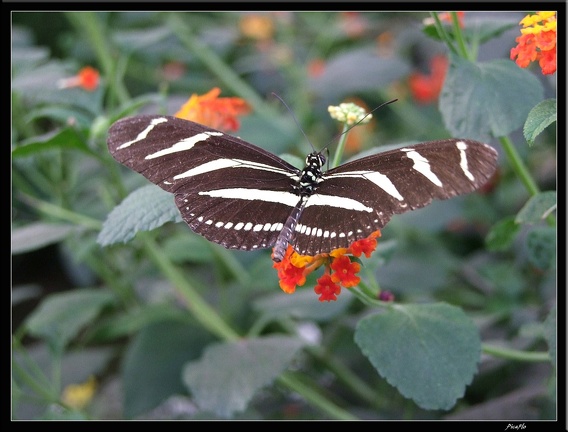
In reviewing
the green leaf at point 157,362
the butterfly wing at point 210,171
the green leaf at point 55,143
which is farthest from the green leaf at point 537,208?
the green leaf at point 157,362

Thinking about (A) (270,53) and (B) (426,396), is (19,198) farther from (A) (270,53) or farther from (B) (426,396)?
(B) (426,396)

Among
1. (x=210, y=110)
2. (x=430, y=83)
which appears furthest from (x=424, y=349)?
(x=430, y=83)

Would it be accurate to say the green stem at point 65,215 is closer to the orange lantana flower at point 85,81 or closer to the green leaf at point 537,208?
the orange lantana flower at point 85,81

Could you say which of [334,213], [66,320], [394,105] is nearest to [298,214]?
[334,213]

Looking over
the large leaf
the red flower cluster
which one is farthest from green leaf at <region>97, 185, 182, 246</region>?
the large leaf

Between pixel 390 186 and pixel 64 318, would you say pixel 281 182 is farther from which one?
pixel 64 318
